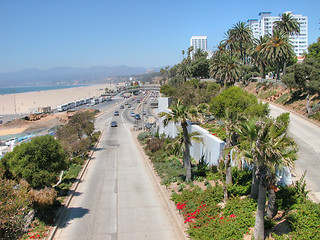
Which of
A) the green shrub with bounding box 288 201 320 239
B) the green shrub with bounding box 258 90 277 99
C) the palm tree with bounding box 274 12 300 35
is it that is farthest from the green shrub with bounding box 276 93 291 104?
the green shrub with bounding box 288 201 320 239

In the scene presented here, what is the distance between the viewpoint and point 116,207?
17.3 metres

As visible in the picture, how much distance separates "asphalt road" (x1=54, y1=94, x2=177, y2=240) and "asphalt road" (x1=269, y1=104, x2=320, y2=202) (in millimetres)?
7571

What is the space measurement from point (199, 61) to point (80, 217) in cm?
8064

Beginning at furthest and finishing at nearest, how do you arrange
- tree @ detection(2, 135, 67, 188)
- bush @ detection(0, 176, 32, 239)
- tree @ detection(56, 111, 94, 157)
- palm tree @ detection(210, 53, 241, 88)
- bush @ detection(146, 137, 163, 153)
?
palm tree @ detection(210, 53, 241, 88) < bush @ detection(146, 137, 163, 153) < tree @ detection(56, 111, 94, 157) < tree @ detection(2, 135, 67, 188) < bush @ detection(0, 176, 32, 239)

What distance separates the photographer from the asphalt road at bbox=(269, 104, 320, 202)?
14993 mm

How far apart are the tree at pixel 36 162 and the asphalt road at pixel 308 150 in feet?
43.4

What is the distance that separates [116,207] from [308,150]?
1393 centimetres

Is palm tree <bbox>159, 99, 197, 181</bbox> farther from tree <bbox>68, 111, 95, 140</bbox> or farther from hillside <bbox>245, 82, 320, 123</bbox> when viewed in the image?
tree <bbox>68, 111, 95, 140</bbox>

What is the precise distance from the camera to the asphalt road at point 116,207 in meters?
14.3

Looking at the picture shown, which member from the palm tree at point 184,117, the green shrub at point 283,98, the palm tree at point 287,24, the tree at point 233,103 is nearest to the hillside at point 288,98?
the green shrub at point 283,98

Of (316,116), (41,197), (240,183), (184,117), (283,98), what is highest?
(283,98)

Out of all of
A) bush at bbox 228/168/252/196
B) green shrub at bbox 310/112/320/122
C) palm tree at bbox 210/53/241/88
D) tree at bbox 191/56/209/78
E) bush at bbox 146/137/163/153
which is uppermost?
tree at bbox 191/56/209/78

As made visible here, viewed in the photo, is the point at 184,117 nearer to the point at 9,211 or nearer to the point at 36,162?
the point at 36,162

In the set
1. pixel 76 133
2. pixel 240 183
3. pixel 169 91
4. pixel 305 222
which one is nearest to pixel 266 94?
pixel 76 133
